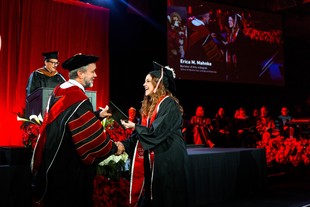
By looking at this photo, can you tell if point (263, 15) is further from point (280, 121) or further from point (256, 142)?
point (256, 142)

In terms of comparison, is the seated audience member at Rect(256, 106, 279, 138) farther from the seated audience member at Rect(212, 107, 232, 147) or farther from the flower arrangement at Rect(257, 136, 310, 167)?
the flower arrangement at Rect(257, 136, 310, 167)

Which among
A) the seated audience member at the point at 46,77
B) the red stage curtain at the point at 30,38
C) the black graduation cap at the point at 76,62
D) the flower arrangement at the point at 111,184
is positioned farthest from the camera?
the red stage curtain at the point at 30,38

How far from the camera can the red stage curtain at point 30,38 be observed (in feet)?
25.2

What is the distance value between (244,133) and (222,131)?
22.2 inches

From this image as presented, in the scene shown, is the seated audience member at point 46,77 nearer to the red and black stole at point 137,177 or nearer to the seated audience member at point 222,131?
the red and black stole at point 137,177

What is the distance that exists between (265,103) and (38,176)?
11246mm

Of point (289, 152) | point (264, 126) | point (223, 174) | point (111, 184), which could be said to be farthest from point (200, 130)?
point (111, 184)

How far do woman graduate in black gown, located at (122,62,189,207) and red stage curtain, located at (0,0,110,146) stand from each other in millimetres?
4759

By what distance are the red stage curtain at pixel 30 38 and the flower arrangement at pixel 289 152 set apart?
4.33 metres

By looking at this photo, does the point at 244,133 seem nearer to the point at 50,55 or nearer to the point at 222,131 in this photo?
the point at 222,131

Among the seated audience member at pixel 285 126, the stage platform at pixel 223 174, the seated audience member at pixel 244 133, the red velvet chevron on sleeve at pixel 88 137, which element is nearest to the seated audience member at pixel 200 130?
the seated audience member at pixel 244 133

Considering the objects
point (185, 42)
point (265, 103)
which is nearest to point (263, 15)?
point (185, 42)

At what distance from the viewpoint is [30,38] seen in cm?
797

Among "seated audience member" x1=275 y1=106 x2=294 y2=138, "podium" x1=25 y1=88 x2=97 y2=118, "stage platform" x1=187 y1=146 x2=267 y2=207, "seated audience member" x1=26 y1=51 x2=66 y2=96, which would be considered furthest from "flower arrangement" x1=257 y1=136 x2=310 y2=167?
"seated audience member" x1=26 y1=51 x2=66 y2=96
